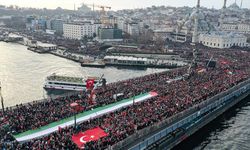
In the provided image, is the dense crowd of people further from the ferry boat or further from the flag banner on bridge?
the ferry boat

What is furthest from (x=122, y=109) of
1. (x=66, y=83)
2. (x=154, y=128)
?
(x=66, y=83)

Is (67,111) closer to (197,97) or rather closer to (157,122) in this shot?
(157,122)

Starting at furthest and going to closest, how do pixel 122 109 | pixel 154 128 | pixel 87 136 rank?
pixel 122 109, pixel 154 128, pixel 87 136

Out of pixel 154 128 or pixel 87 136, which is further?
pixel 154 128

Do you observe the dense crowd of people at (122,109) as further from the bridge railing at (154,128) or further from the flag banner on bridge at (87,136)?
the bridge railing at (154,128)

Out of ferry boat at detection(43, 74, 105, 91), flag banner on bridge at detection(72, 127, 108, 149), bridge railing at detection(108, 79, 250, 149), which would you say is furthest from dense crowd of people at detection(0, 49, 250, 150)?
ferry boat at detection(43, 74, 105, 91)

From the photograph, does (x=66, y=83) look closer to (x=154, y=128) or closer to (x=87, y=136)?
(x=87, y=136)

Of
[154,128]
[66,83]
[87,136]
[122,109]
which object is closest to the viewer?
[87,136]

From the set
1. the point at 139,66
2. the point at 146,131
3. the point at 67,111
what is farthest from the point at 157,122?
the point at 139,66
